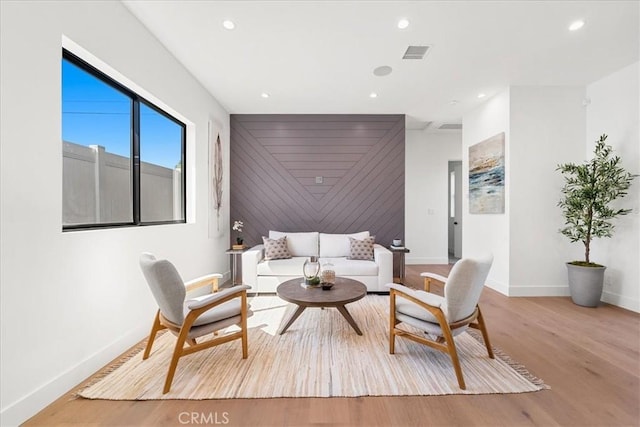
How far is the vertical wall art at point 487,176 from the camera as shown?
382 centimetres

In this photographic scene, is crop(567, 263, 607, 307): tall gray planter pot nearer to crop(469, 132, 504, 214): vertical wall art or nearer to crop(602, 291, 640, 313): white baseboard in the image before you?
crop(602, 291, 640, 313): white baseboard

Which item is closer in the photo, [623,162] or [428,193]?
[623,162]

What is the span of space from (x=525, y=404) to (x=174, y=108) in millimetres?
4092

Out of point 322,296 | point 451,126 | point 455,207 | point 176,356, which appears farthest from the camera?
point 455,207

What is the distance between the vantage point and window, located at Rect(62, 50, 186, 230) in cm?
199

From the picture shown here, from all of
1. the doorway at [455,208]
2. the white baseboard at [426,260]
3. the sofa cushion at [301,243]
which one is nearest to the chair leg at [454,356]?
the sofa cushion at [301,243]

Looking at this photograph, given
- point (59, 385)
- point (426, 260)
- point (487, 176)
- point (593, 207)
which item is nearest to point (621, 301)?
point (593, 207)

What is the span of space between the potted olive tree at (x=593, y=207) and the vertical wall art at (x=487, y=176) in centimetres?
74

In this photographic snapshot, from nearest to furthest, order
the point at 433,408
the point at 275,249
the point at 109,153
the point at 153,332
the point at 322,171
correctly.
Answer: the point at 433,408
the point at 153,332
the point at 109,153
the point at 275,249
the point at 322,171

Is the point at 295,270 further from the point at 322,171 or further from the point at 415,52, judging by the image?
the point at 415,52

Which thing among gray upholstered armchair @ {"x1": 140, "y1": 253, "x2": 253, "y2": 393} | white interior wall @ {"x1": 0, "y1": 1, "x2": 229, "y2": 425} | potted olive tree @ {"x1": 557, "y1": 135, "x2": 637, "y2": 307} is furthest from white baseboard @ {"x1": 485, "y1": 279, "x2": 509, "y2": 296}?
white interior wall @ {"x1": 0, "y1": 1, "x2": 229, "y2": 425}

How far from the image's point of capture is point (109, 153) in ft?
7.72

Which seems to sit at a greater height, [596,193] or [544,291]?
[596,193]

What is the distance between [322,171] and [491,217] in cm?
283
